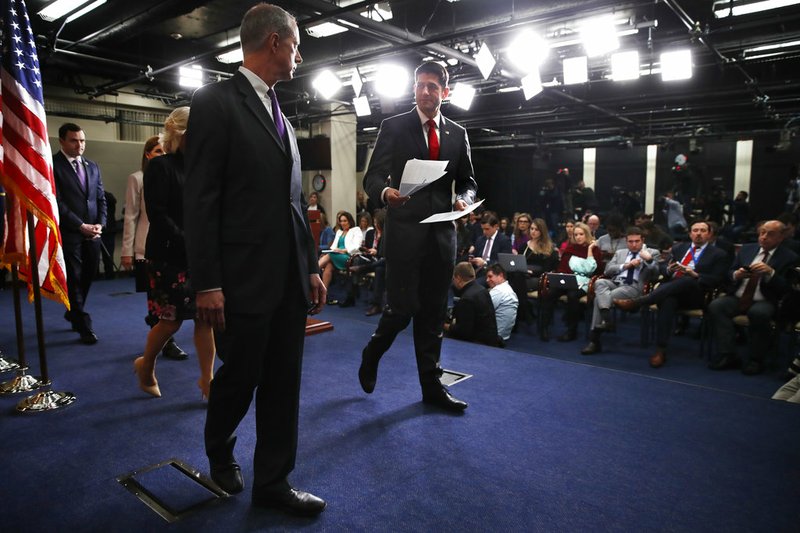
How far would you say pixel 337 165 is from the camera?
11.4 m

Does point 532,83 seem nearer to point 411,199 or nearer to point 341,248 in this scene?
point 341,248

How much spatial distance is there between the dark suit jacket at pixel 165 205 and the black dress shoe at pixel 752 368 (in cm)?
394

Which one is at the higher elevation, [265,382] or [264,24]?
[264,24]

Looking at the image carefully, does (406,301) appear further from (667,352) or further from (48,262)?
(667,352)

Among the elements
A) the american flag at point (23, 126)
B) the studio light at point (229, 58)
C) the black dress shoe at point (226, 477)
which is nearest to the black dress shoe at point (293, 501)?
the black dress shoe at point (226, 477)

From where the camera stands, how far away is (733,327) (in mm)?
4285

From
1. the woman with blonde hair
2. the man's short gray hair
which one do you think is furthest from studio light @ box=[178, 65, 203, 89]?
the man's short gray hair

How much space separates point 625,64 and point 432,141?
5.18m

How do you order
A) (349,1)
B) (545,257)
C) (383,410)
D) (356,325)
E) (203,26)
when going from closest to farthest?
(383,410), (356,325), (545,257), (349,1), (203,26)

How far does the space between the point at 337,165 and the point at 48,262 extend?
8.40 m

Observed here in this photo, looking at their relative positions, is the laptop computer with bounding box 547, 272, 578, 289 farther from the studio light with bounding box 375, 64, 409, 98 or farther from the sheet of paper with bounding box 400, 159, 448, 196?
the studio light with bounding box 375, 64, 409, 98

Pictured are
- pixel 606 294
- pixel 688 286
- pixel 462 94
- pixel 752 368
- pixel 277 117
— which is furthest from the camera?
pixel 462 94

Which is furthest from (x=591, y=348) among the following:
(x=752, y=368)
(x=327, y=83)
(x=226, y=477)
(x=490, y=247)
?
(x=327, y=83)

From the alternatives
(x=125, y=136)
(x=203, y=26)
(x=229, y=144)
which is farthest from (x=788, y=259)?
(x=125, y=136)
